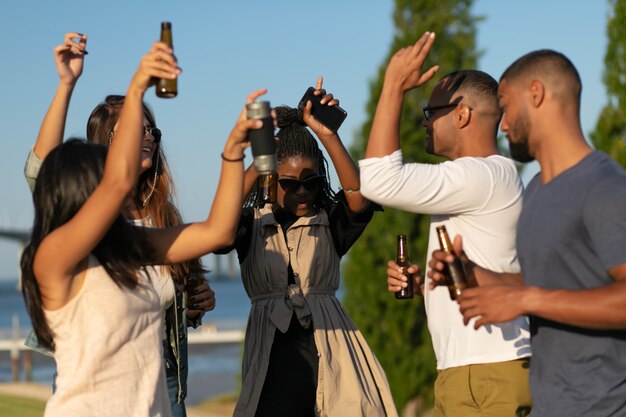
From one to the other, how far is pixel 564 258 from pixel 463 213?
842 millimetres

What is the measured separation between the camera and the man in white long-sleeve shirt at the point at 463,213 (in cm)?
429

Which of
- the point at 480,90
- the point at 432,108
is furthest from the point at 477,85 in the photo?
the point at 432,108

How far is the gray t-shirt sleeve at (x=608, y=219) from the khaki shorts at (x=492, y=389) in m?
1.03

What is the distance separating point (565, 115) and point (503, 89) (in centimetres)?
27

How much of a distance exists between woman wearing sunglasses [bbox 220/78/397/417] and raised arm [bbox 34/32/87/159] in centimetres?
107

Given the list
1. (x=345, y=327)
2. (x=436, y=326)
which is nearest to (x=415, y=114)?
(x=345, y=327)

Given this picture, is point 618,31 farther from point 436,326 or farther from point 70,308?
point 70,308

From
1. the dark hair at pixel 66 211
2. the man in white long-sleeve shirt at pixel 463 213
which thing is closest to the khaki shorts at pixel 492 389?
the man in white long-sleeve shirt at pixel 463 213

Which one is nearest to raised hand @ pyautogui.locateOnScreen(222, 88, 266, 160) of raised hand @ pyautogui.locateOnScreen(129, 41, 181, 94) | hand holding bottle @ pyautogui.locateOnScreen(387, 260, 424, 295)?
raised hand @ pyautogui.locateOnScreen(129, 41, 181, 94)

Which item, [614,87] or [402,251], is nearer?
[402,251]

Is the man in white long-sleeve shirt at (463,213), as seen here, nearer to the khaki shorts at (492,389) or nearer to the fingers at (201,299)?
the khaki shorts at (492,389)

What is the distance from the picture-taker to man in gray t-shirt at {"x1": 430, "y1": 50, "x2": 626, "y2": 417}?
3529 mm

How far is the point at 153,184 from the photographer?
5.81 metres

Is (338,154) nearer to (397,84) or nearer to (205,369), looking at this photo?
(397,84)
